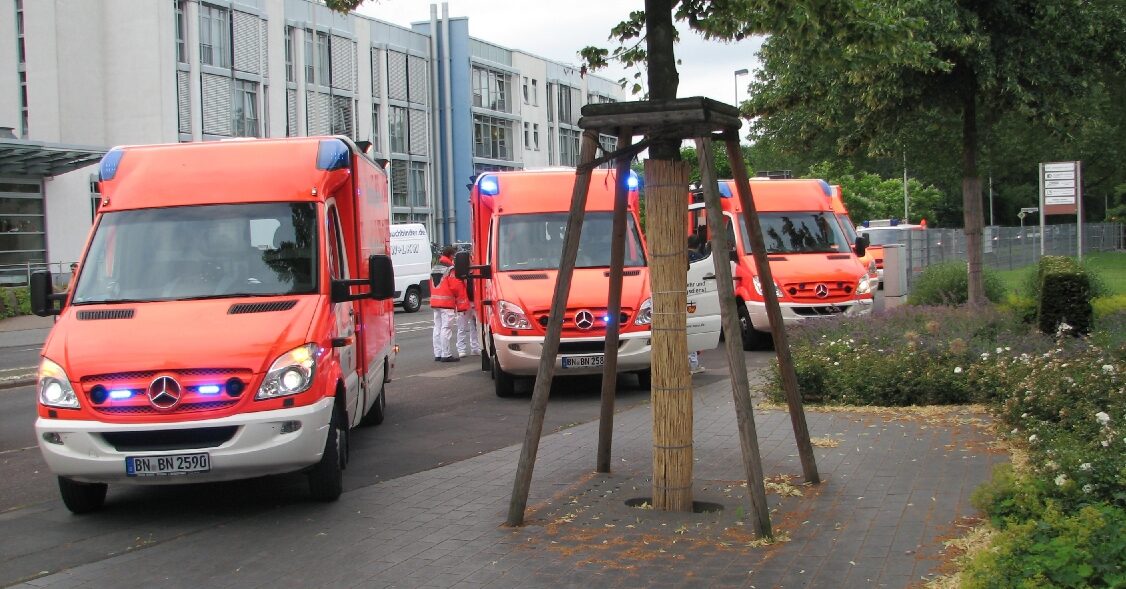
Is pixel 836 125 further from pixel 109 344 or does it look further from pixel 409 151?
pixel 409 151

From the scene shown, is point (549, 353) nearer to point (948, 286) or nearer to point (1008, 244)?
point (948, 286)

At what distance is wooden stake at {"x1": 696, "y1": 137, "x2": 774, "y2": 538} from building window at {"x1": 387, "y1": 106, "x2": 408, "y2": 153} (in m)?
56.1

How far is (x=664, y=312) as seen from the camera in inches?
281

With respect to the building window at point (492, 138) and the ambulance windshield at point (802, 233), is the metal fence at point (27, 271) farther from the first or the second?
the building window at point (492, 138)

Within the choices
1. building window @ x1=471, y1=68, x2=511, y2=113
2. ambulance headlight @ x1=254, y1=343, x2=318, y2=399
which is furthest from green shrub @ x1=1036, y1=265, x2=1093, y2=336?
building window @ x1=471, y1=68, x2=511, y2=113

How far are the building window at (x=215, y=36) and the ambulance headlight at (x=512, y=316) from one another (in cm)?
3770

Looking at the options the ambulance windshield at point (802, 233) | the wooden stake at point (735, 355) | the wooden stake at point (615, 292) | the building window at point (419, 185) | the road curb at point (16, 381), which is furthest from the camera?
the building window at point (419, 185)

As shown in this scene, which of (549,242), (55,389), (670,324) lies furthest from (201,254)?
(549,242)

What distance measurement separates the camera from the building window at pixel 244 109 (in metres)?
49.3

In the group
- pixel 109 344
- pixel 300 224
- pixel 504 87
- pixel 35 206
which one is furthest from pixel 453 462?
pixel 504 87

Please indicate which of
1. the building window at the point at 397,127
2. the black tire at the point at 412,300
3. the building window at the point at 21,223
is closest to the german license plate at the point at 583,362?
the black tire at the point at 412,300

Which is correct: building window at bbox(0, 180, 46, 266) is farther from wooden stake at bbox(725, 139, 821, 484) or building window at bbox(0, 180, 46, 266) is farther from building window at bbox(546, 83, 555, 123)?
building window at bbox(546, 83, 555, 123)

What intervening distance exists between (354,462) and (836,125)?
Answer: 9524mm

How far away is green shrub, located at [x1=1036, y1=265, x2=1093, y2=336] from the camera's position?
13.5 meters
